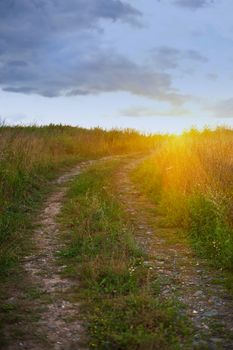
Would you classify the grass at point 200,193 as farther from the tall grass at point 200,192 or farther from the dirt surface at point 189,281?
the dirt surface at point 189,281

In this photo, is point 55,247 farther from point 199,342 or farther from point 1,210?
point 199,342

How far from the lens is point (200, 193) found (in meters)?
10.7

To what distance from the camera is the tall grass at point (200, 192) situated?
8602mm

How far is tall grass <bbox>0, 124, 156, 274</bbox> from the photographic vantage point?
9438 millimetres

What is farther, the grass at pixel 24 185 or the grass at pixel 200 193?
the grass at pixel 200 193

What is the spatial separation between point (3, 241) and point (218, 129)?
17.9 m

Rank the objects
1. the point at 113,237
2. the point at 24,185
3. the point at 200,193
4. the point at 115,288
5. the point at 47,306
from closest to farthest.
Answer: the point at 47,306, the point at 115,288, the point at 113,237, the point at 200,193, the point at 24,185

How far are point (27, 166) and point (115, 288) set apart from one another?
9.65m

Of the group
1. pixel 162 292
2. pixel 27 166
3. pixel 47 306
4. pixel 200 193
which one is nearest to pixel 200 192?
pixel 200 193

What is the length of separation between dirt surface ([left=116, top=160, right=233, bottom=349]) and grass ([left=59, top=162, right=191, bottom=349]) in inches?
7.7

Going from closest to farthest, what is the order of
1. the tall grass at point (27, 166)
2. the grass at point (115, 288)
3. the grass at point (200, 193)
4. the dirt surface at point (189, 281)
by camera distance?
the grass at point (115, 288) < the dirt surface at point (189, 281) < the grass at point (200, 193) < the tall grass at point (27, 166)

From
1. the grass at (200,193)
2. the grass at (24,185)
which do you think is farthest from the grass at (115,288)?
the grass at (200,193)

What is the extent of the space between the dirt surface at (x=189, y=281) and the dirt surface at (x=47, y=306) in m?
1.39

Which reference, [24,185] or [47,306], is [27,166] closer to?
[24,185]
